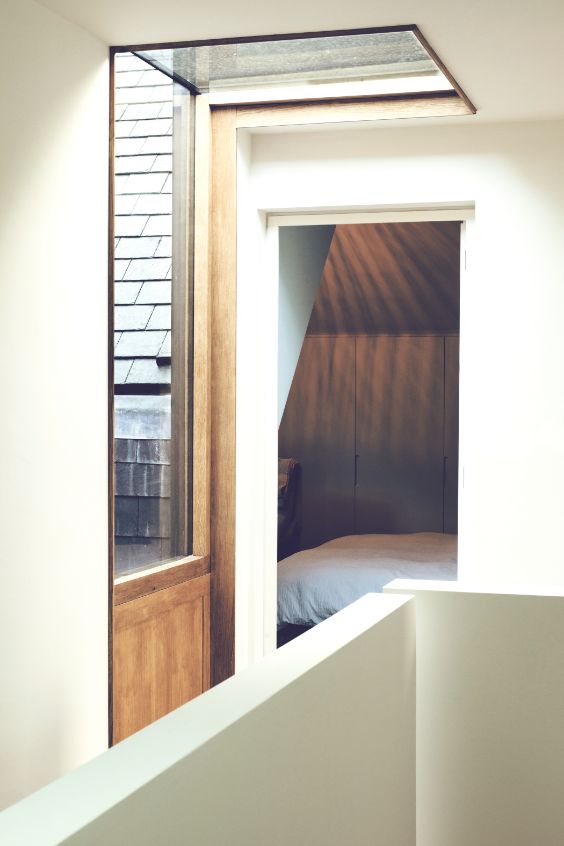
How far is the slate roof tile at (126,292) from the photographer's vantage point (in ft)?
12.0

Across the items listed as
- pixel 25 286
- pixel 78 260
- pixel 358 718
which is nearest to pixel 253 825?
pixel 358 718

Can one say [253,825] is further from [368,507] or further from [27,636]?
[368,507]

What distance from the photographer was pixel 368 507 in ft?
26.1

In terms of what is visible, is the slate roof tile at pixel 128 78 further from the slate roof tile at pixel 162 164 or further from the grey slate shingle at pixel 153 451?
the grey slate shingle at pixel 153 451

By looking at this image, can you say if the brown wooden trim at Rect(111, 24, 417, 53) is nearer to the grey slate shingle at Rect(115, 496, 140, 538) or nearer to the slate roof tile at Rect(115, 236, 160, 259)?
the slate roof tile at Rect(115, 236, 160, 259)

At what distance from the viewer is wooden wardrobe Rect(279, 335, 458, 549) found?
7816mm

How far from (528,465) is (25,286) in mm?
2215

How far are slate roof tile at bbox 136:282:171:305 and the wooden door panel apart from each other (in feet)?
3.62

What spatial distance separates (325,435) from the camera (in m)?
8.06

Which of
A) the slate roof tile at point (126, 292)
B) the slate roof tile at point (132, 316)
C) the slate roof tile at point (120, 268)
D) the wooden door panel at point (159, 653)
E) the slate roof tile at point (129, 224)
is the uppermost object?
the slate roof tile at point (129, 224)

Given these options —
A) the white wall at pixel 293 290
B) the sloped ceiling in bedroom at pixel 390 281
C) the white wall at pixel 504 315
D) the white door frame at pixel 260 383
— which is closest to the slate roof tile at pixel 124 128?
the white door frame at pixel 260 383

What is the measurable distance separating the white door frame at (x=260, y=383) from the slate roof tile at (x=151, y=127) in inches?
15.9

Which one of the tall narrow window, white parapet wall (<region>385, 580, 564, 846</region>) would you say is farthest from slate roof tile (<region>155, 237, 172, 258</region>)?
white parapet wall (<region>385, 580, 564, 846</region>)

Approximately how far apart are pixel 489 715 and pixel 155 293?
2035mm
